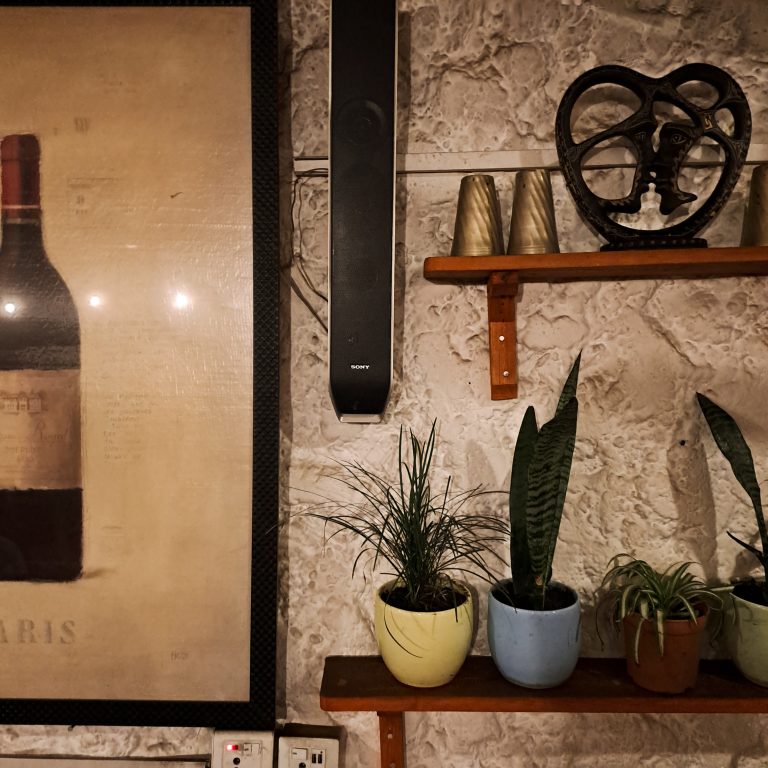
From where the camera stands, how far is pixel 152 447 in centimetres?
102

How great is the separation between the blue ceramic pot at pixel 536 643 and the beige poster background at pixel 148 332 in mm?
459

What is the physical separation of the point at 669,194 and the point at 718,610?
28.6 inches

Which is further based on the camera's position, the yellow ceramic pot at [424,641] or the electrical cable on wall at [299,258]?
the electrical cable on wall at [299,258]

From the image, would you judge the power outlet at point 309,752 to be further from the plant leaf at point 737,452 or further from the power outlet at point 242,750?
the plant leaf at point 737,452

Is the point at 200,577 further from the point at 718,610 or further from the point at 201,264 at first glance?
the point at 718,610

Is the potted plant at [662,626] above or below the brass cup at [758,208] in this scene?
below

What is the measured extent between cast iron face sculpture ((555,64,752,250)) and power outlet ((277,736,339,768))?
1026mm

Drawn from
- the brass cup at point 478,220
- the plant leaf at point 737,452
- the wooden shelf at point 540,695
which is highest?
the brass cup at point 478,220

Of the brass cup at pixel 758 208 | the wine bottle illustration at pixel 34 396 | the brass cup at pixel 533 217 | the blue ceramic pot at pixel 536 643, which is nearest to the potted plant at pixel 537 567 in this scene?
the blue ceramic pot at pixel 536 643

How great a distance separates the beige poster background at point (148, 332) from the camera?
1.00 metres

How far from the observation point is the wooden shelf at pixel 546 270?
90 cm

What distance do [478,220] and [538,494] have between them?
0.46m

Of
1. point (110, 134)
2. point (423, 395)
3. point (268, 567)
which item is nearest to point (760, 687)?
point (423, 395)

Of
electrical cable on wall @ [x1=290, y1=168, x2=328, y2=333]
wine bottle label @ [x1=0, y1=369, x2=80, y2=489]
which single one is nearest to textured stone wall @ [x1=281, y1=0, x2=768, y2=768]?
electrical cable on wall @ [x1=290, y1=168, x2=328, y2=333]
